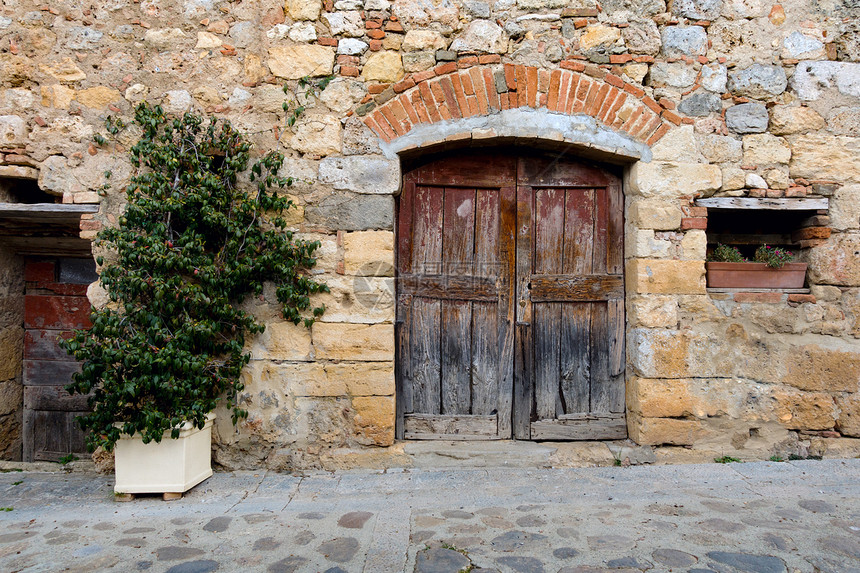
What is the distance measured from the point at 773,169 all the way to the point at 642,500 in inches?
94.9

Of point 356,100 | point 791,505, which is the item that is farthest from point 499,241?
point 791,505

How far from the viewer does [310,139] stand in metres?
3.59

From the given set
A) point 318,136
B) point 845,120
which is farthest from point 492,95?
point 845,120

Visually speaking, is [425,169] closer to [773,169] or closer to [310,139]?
[310,139]

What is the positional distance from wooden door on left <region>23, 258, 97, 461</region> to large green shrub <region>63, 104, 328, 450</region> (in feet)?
3.59

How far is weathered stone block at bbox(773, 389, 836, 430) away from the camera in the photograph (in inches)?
141

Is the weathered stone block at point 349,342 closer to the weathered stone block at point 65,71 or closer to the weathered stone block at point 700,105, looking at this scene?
the weathered stone block at point 65,71

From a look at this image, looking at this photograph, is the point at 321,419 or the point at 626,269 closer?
the point at 321,419

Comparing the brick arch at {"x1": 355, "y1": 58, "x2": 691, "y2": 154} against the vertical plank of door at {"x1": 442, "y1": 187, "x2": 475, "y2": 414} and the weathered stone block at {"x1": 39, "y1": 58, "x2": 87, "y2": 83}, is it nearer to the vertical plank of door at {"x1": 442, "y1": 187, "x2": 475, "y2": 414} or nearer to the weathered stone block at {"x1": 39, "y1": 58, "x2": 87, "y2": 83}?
the vertical plank of door at {"x1": 442, "y1": 187, "x2": 475, "y2": 414}

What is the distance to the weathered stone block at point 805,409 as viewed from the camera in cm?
358

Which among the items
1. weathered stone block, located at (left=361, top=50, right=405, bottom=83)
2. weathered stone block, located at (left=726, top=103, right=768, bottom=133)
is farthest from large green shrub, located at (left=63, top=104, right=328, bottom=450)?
weathered stone block, located at (left=726, top=103, right=768, bottom=133)

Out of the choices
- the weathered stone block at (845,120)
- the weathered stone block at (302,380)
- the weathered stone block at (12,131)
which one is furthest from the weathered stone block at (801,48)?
the weathered stone block at (12,131)

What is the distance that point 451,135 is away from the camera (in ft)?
11.7

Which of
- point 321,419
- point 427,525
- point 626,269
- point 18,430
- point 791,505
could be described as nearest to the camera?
point 427,525
